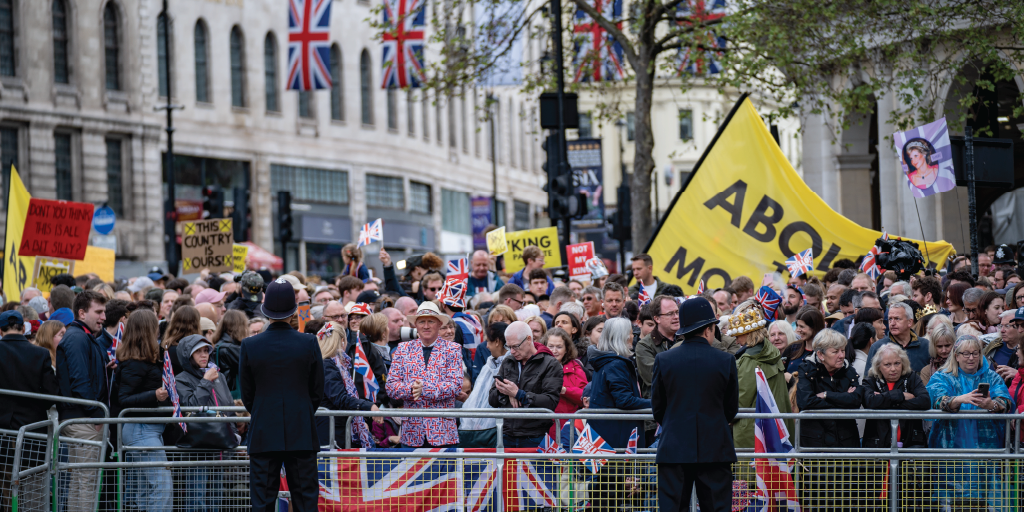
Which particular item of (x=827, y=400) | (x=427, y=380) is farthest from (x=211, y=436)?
(x=827, y=400)

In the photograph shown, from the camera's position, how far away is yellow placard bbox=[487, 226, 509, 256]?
58.4ft

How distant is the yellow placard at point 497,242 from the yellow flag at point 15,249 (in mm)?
6463

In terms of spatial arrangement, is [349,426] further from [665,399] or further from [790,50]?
[790,50]

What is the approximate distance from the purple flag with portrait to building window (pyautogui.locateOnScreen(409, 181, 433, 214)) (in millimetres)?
42331

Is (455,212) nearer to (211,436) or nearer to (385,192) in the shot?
(385,192)

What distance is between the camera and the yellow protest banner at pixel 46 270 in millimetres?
16953

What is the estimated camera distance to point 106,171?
40406 mm

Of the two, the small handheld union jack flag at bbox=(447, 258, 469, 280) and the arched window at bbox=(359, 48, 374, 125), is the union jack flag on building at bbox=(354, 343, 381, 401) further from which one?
the arched window at bbox=(359, 48, 374, 125)

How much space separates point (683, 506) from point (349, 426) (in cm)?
267

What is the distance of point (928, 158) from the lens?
13188 mm

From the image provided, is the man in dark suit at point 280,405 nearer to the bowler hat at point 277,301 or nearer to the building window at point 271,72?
the bowler hat at point 277,301

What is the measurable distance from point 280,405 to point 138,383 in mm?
2017

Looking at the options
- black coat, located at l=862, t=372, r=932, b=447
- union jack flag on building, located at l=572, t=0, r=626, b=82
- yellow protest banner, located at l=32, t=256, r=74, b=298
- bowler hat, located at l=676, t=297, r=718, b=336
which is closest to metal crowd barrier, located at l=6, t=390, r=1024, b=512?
black coat, located at l=862, t=372, r=932, b=447

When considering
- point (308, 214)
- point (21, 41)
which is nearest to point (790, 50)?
point (21, 41)
